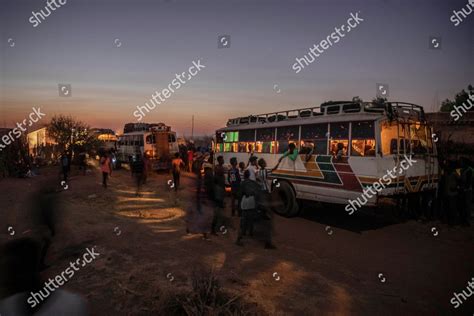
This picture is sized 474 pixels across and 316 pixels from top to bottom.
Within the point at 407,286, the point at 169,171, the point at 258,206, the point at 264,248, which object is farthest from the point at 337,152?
the point at 169,171

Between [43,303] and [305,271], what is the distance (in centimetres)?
406

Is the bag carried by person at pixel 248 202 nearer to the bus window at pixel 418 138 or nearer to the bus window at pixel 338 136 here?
the bus window at pixel 338 136

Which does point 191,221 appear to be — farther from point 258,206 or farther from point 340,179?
point 340,179

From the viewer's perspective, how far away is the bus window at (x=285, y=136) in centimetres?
956

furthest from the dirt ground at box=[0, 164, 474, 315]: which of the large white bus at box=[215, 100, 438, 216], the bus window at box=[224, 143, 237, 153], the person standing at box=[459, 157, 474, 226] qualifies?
the bus window at box=[224, 143, 237, 153]

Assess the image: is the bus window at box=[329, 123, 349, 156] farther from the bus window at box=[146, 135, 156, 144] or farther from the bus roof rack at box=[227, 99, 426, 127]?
the bus window at box=[146, 135, 156, 144]

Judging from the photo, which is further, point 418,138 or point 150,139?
point 150,139

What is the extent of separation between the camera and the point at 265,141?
10773 mm

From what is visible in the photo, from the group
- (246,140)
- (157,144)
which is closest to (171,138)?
(157,144)

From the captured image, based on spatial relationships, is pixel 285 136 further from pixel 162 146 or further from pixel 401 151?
pixel 162 146

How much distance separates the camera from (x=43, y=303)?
368 centimetres

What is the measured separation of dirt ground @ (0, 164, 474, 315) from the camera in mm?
4391

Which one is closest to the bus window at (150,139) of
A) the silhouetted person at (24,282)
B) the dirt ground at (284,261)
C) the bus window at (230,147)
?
the bus window at (230,147)

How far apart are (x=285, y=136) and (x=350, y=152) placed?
266 centimetres
